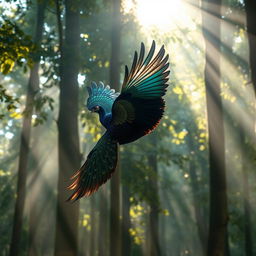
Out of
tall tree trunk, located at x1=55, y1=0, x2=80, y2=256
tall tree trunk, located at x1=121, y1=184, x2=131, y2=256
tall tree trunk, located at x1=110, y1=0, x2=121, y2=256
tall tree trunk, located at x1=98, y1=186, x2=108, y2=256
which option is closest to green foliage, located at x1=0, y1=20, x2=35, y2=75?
tall tree trunk, located at x1=55, y1=0, x2=80, y2=256

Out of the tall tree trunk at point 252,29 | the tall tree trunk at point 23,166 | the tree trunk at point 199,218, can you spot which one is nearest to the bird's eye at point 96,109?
the tall tree trunk at point 252,29

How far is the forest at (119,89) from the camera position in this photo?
32.4 feet

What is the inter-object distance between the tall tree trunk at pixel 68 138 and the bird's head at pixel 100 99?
279 inches

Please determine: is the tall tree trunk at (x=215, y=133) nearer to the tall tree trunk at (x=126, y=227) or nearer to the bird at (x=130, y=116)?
the bird at (x=130, y=116)

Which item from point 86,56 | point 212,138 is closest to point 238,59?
point 86,56

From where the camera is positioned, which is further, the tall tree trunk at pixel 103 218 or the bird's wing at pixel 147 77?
the tall tree trunk at pixel 103 218

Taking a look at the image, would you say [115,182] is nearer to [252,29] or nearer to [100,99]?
[252,29]

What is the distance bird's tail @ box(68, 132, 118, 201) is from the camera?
8.20ft

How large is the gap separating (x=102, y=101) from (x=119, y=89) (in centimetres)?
976

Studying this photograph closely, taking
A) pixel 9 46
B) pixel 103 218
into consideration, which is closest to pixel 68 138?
pixel 9 46

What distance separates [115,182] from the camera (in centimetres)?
1146

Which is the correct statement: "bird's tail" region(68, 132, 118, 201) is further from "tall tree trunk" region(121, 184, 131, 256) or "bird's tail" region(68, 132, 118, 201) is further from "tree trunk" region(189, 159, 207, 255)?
"tree trunk" region(189, 159, 207, 255)

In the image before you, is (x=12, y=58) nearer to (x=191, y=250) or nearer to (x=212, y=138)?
(x=212, y=138)

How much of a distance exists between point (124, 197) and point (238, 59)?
32.2 feet
